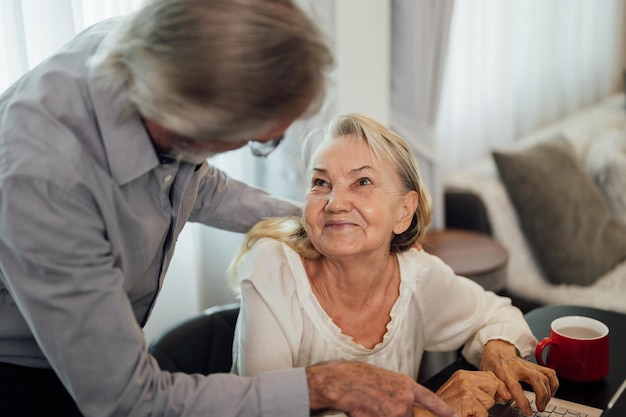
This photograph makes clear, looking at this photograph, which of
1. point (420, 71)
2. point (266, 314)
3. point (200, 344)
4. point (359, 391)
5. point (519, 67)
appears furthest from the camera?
point (519, 67)

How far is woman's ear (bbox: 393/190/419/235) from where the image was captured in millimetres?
1526

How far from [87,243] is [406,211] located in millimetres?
748

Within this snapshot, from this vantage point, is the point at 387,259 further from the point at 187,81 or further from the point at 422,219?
the point at 187,81

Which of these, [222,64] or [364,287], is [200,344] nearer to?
[364,287]

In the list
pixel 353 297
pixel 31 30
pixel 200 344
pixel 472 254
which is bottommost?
pixel 472 254

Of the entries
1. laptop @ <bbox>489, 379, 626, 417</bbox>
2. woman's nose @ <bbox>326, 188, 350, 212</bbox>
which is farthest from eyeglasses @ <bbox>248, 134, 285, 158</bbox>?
laptop @ <bbox>489, 379, 626, 417</bbox>

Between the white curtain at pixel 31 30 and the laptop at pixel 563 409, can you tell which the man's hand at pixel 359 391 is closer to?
the laptop at pixel 563 409

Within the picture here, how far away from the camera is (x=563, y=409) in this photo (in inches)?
52.2

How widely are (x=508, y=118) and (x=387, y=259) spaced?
259 cm

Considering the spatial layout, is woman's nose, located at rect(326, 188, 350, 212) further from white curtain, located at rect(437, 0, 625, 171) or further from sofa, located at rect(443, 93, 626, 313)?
white curtain, located at rect(437, 0, 625, 171)

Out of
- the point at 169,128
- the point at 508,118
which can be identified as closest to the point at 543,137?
the point at 508,118

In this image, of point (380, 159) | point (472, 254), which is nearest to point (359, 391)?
point (380, 159)

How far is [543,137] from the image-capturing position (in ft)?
11.3

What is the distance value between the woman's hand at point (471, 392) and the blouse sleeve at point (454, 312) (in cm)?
21
